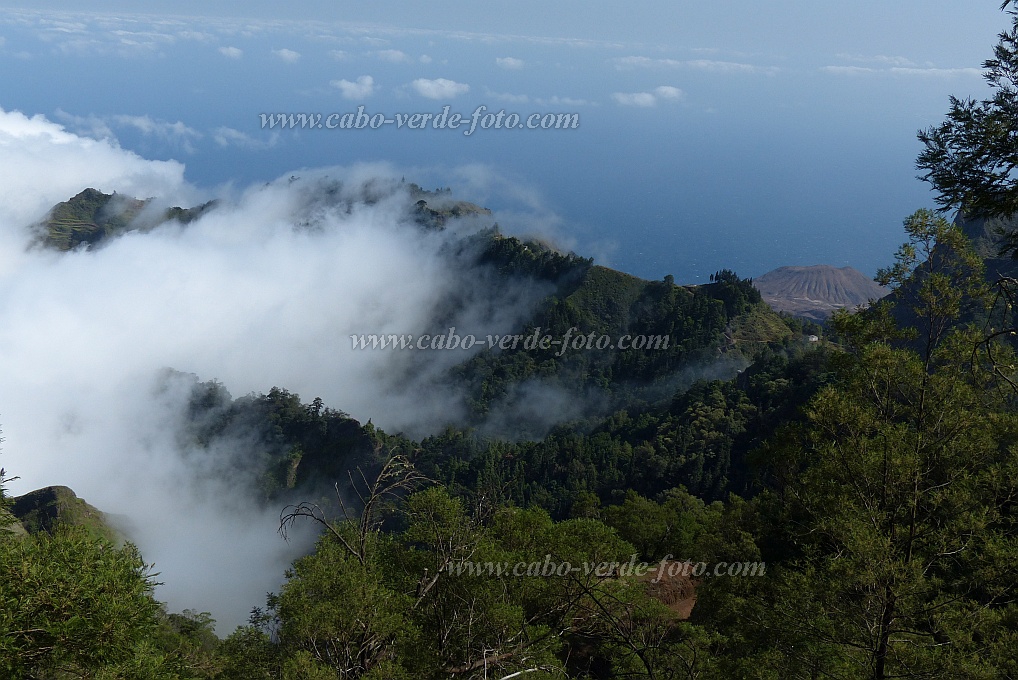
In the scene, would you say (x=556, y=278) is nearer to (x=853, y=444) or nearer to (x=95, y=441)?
(x=95, y=441)

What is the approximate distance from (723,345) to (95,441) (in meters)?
161

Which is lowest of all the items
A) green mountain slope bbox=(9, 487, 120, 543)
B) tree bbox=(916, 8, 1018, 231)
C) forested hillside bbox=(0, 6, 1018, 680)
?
green mountain slope bbox=(9, 487, 120, 543)

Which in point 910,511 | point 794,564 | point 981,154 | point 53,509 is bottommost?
point 53,509

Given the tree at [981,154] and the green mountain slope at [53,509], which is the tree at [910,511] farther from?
the green mountain slope at [53,509]

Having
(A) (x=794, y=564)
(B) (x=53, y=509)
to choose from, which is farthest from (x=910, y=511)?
(B) (x=53, y=509)

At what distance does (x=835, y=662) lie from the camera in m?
10.8

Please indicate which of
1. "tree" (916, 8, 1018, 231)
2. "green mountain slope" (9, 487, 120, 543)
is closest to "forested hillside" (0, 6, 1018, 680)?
"tree" (916, 8, 1018, 231)

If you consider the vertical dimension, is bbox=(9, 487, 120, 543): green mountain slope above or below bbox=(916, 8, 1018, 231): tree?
below

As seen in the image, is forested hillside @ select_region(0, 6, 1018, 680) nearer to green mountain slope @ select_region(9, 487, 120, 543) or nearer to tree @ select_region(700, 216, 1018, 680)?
tree @ select_region(700, 216, 1018, 680)

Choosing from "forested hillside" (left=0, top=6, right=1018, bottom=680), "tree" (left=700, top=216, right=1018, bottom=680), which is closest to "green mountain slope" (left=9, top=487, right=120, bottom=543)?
"forested hillside" (left=0, top=6, right=1018, bottom=680)

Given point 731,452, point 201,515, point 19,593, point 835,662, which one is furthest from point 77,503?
point 835,662

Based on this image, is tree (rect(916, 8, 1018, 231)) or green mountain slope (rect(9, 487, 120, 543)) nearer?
tree (rect(916, 8, 1018, 231))

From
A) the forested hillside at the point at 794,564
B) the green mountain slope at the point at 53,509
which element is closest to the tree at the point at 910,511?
the forested hillside at the point at 794,564

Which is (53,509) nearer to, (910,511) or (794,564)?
(794,564)
